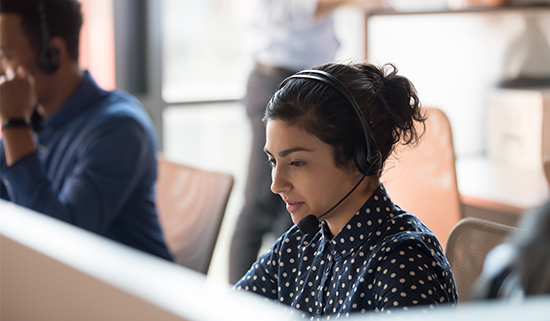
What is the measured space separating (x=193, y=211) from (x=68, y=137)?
0.36m

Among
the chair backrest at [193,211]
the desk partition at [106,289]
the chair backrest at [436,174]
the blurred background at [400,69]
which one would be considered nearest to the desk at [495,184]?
the blurred background at [400,69]

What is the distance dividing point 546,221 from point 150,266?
6.5 inches

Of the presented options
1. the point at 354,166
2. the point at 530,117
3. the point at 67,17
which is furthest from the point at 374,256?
the point at 530,117

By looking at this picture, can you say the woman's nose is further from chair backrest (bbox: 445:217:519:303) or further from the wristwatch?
the wristwatch

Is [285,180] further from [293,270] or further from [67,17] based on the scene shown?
[67,17]

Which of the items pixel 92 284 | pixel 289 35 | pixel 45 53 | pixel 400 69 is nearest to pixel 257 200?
pixel 289 35

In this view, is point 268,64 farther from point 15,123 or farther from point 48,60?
point 15,123

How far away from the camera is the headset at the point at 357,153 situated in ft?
2.63

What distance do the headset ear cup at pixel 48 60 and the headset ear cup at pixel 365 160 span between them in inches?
37.9

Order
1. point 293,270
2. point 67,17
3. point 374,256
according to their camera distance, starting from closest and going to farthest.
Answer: point 374,256 → point 293,270 → point 67,17

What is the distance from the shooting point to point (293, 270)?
2.85ft

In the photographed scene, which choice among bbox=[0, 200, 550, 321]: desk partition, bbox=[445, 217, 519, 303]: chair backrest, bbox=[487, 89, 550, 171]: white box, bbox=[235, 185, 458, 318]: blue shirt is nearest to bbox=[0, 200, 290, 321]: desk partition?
bbox=[0, 200, 550, 321]: desk partition

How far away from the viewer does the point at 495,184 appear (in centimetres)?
183

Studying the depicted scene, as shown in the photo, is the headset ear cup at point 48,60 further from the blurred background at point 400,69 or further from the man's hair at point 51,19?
the blurred background at point 400,69
